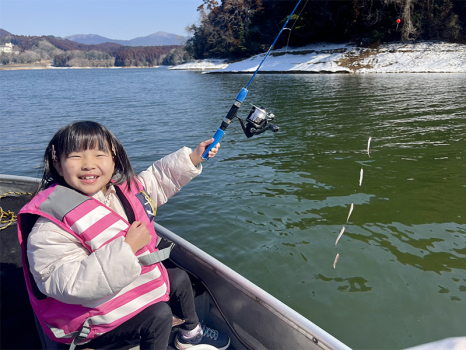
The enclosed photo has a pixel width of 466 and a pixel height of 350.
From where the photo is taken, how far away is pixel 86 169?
2.15m

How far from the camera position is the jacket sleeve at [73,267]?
1854 mm

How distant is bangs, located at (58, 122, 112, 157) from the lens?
83.3 inches

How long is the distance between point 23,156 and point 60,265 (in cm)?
982

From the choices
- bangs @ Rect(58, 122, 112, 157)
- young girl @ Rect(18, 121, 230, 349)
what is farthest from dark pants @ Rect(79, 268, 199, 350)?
bangs @ Rect(58, 122, 112, 157)

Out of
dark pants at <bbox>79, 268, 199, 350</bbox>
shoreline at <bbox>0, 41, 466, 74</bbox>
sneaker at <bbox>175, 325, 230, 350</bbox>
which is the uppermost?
shoreline at <bbox>0, 41, 466, 74</bbox>

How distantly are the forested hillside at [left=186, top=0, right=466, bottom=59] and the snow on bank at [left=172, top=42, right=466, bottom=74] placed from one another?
2.23m

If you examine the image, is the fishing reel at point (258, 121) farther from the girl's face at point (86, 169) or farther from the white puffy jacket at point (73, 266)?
the white puffy jacket at point (73, 266)

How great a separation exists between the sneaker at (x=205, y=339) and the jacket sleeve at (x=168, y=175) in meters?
1.13

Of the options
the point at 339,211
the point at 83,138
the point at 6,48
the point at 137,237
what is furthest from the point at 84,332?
the point at 6,48

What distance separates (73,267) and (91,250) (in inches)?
7.5

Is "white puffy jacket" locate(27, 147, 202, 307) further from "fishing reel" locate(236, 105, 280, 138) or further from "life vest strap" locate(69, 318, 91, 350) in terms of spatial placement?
"fishing reel" locate(236, 105, 280, 138)

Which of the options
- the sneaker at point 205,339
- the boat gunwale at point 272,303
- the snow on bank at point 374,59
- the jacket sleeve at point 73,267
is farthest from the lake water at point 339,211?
the snow on bank at point 374,59

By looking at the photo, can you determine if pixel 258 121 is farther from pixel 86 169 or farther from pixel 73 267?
pixel 73 267

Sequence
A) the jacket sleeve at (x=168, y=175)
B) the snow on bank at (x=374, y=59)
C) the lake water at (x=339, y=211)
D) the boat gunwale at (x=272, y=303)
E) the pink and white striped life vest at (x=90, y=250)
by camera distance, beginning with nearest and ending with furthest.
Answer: the pink and white striped life vest at (x=90, y=250), the boat gunwale at (x=272, y=303), the jacket sleeve at (x=168, y=175), the lake water at (x=339, y=211), the snow on bank at (x=374, y=59)
